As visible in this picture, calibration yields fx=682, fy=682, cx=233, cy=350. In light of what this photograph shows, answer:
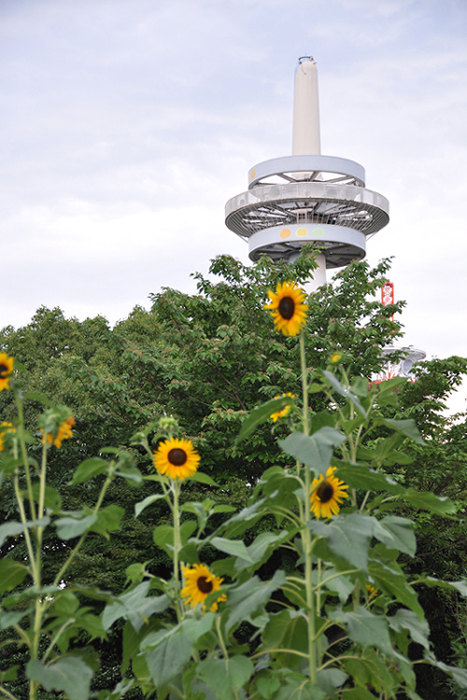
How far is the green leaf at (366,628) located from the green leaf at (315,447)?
1.49 ft

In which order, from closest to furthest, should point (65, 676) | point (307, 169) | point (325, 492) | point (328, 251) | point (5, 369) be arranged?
1. point (65, 676)
2. point (5, 369)
3. point (325, 492)
4. point (307, 169)
5. point (328, 251)

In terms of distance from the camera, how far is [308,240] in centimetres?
3291

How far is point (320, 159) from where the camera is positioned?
98.7ft

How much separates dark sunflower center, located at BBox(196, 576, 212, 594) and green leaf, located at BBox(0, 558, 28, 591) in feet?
1.81

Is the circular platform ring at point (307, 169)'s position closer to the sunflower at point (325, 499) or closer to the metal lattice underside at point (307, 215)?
the metal lattice underside at point (307, 215)

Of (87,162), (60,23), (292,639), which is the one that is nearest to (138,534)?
(292,639)

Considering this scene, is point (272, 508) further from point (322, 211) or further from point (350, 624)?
point (322, 211)

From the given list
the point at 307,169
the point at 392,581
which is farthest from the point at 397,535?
the point at 307,169

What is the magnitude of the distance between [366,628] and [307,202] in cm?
3080

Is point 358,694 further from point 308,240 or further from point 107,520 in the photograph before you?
point 308,240

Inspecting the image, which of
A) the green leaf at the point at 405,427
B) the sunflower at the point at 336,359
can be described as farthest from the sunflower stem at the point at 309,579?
the green leaf at the point at 405,427

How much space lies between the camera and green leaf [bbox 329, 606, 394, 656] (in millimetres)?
1774

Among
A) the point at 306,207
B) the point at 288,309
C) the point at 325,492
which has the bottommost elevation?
the point at 325,492

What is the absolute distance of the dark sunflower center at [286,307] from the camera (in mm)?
2049
